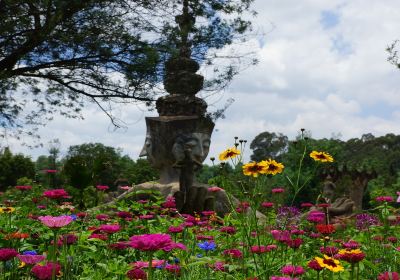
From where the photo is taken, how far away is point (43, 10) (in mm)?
11203

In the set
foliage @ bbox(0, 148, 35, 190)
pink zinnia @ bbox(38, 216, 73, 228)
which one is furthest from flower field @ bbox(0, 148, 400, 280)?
foliage @ bbox(0, 148, 35, 190)

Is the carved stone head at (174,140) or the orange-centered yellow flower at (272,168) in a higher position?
the carved stone head at (174,140)

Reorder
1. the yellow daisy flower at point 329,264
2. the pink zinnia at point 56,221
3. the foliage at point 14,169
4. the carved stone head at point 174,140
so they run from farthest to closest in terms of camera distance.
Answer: the foliage at point 14,169 < the carved stone head at point 174,140 < the yellow daisy flower at point 329,264 < the pink zinnia at point 56,221

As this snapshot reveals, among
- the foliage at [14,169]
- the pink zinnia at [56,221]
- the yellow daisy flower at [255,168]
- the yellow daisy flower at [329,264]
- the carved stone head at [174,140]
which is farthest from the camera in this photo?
the foliage at [14,169]

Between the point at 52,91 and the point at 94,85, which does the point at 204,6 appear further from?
the point at 52,91

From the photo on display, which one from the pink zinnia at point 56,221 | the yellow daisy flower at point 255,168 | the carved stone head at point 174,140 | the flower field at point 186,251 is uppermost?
the carved stone head at point 174,140

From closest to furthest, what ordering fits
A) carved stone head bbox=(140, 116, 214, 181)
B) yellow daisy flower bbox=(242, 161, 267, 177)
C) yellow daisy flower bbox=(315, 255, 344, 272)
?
1. yellow daisy flower bbox=(315, 255, 344, 272)
2. yellow daisy flower bbox=(242, 161, 267, 177)
3. carved stone head bbox=(140, 116, 214, 181)

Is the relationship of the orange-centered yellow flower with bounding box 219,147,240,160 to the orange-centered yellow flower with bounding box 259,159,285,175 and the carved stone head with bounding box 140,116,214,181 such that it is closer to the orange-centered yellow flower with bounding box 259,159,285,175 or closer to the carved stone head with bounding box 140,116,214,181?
the orange-centered yellow flower with bounding box 259,159,285,175

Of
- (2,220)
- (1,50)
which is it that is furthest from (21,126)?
(2,220)

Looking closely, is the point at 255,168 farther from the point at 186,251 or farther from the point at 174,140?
the point at 174,140

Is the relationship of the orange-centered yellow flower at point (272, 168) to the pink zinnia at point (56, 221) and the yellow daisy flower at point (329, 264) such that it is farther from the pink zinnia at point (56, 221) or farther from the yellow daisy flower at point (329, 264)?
the pink zinnia at point (56, 221)

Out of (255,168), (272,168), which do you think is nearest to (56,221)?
(255,168)

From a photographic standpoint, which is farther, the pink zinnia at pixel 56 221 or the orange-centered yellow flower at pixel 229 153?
the orange-centered yellow flower at pixel 229 153

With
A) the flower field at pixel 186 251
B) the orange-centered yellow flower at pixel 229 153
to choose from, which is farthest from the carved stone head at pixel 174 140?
the orange-centered yellow flower at pixel 229 153
